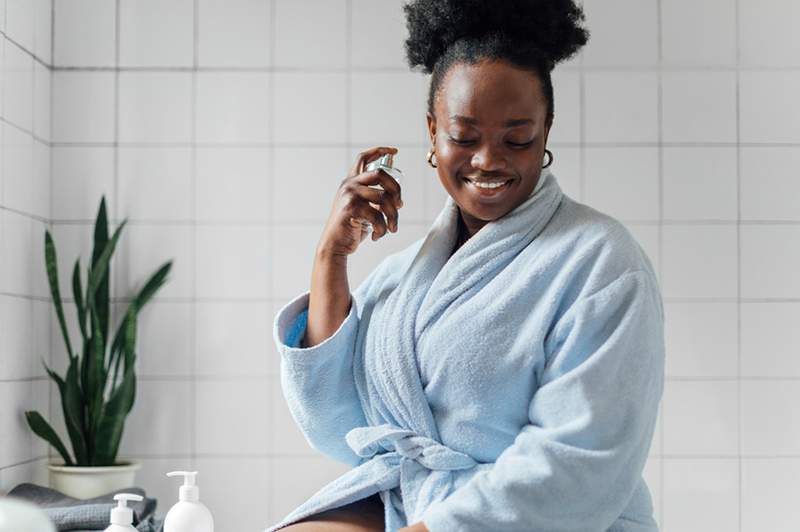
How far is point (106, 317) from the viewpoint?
2.68 meters

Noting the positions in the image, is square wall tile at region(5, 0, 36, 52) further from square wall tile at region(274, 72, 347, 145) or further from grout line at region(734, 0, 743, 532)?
grout line at region(734, 0, 743, 532)

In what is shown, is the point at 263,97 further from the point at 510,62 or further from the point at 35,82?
the point at 510,62

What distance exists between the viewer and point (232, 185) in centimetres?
279

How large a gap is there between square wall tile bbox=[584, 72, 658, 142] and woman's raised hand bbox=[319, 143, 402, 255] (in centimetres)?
141

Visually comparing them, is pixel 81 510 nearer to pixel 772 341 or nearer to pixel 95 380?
pixel 95 380

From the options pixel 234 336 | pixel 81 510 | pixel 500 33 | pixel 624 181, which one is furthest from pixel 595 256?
pixel 234 336

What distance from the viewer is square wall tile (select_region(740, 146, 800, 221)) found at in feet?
9.09

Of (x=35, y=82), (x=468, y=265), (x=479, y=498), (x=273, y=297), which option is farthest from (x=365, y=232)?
(x=35, y=82)

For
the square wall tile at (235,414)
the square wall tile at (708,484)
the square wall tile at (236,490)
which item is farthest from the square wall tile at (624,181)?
the square wall tile at (236,490)

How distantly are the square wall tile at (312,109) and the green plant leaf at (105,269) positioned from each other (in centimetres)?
48

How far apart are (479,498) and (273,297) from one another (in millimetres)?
1594

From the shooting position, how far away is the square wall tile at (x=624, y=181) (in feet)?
9.09

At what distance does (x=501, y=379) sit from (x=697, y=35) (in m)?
1.75

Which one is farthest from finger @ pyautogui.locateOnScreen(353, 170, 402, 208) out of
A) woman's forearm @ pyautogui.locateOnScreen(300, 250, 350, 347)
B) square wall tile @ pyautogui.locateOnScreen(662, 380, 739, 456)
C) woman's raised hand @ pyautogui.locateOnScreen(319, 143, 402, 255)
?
square wall tile @ pyautogui.locateOnScreen(662, 380, 739, 456)
